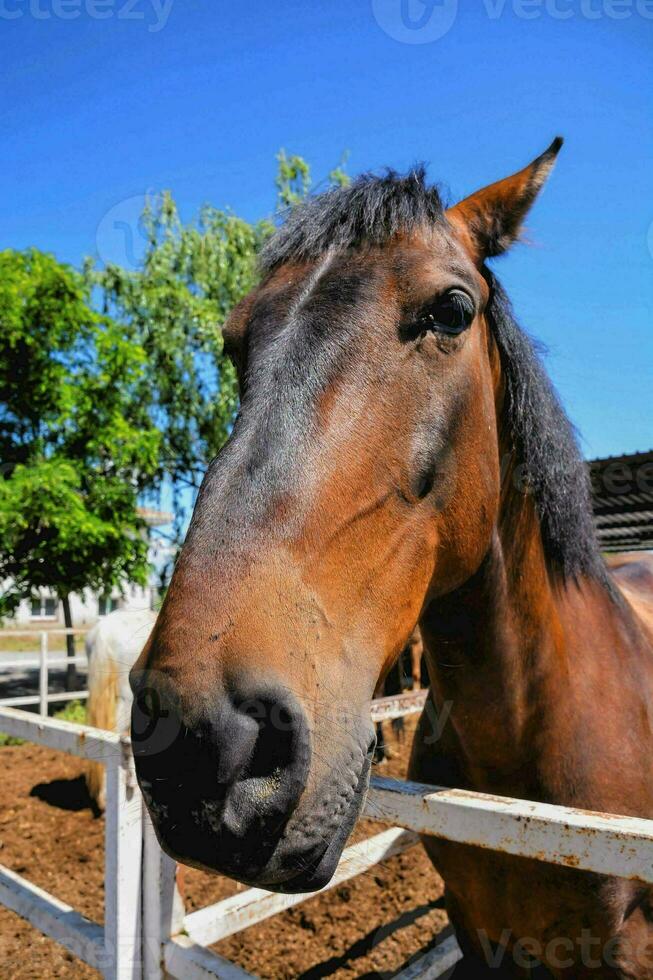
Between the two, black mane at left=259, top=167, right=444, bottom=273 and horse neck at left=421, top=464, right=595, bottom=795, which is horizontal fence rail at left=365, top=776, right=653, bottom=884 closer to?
horse neck at left=421, top=464, right=595, bottom=795

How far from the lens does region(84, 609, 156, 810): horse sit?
19.8ft

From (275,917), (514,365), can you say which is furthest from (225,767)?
(275,917)

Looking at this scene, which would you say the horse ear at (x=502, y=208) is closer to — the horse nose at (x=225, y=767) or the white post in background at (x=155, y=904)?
the horse nose at (x=225, y=767)

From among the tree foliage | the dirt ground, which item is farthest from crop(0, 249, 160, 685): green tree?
the dirt ground

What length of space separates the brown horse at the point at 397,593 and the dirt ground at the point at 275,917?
1.90 metres

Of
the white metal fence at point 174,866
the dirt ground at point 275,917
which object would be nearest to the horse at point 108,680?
the dirt ground at point 275,917

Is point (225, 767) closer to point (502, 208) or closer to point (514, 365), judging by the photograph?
point (514, 365)

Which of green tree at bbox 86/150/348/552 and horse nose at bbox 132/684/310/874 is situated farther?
green tree at bbox 86/150/348/552

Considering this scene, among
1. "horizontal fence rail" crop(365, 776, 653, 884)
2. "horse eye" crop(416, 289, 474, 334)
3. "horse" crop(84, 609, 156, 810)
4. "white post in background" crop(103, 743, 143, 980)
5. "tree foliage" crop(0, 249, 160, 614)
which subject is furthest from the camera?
"tree foliage" crop(0, 249, 160, 614)

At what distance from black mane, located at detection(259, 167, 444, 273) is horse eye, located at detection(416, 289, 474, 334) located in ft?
0.71

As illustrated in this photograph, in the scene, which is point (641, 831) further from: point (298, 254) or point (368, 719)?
point (298, 254)

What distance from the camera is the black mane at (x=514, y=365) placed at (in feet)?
5.13

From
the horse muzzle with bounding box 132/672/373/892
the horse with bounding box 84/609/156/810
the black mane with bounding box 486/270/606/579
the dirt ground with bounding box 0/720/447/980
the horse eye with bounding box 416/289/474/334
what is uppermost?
the horse eye with bounding box 416/289/474/334

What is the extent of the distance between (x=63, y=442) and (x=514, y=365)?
11.4 meters
